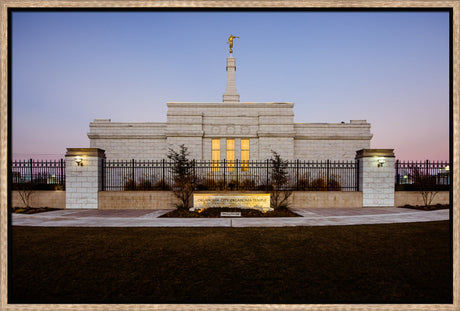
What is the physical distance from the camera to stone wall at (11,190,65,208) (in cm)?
1287

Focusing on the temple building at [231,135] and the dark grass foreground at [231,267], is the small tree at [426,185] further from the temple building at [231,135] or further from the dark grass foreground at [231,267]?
the temple building at [231,135]

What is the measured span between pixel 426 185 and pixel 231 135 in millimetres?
14636

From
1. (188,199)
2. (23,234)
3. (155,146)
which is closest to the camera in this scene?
(23,234)

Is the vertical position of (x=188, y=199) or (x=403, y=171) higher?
(x=403, y=171)

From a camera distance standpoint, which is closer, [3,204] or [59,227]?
[3,204]

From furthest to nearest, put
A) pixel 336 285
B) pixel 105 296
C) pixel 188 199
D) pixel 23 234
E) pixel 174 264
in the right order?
pixel 188 199 < pixel 23 234 < pixel 174 264 < pixel 336 285 < pixel 105 296

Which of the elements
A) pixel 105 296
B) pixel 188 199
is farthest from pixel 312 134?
pixel 105 296

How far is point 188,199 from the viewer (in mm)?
12570

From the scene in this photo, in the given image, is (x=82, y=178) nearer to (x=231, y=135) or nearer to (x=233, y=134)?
(x=231, y=135)

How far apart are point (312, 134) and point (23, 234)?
876 inches

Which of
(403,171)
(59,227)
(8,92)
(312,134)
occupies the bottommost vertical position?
(59,227)

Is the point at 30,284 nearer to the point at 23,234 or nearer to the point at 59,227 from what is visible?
the point at 23,234

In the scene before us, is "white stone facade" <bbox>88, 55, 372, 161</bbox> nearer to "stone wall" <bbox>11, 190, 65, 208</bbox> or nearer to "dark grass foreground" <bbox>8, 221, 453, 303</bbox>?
"stone wall" <bbox>11, 190, 65, 208</bbox>

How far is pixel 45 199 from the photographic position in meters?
12.9
